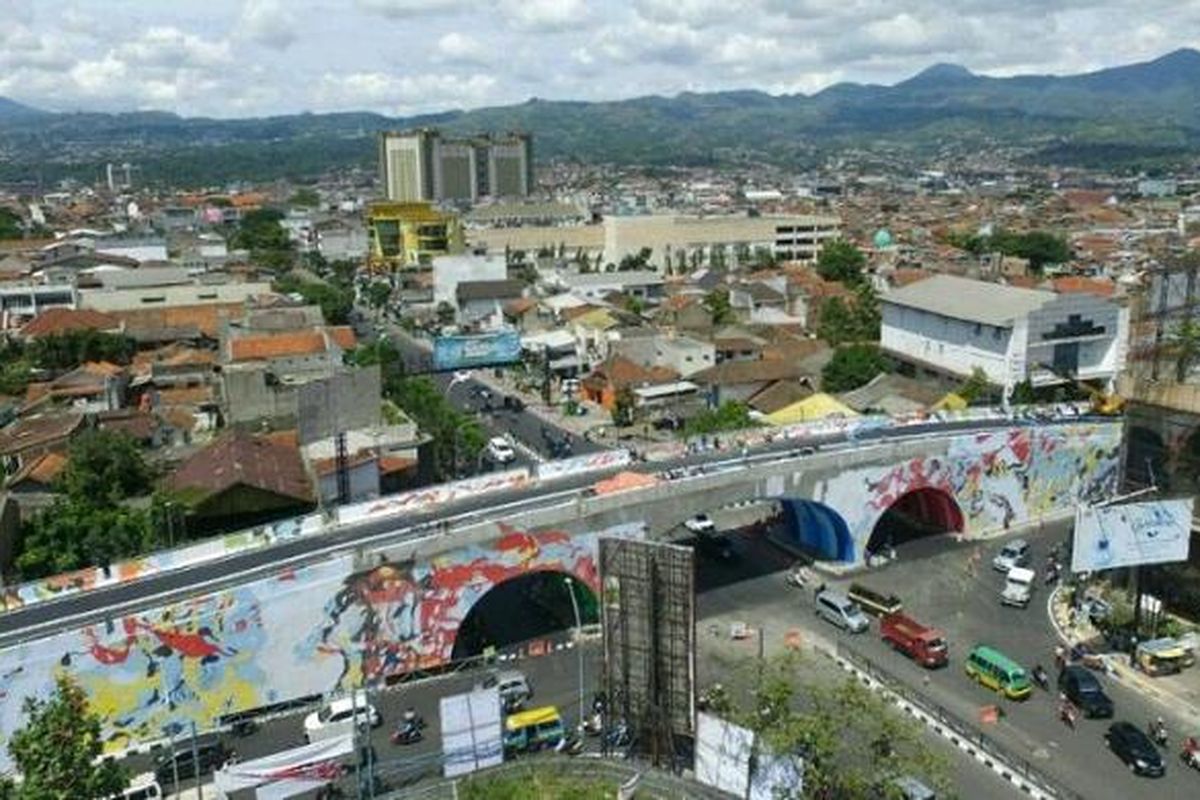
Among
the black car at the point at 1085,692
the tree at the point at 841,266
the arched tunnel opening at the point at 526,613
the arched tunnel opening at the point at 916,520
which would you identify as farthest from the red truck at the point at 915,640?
the tree at the point at 841,266

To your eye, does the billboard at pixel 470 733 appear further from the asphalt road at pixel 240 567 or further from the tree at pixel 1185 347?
the tree at pixel 1185 347

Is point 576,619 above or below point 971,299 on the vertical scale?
below

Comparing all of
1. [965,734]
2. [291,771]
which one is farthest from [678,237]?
[291,771]

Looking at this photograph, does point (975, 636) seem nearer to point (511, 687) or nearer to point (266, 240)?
point (511, 687)

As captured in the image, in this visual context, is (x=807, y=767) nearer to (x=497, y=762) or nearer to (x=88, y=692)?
(x=497, y=762)

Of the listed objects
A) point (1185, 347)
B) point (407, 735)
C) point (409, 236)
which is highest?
point (1185, 347)

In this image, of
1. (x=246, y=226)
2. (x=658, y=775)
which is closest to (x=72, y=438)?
(x=658, y=775)
